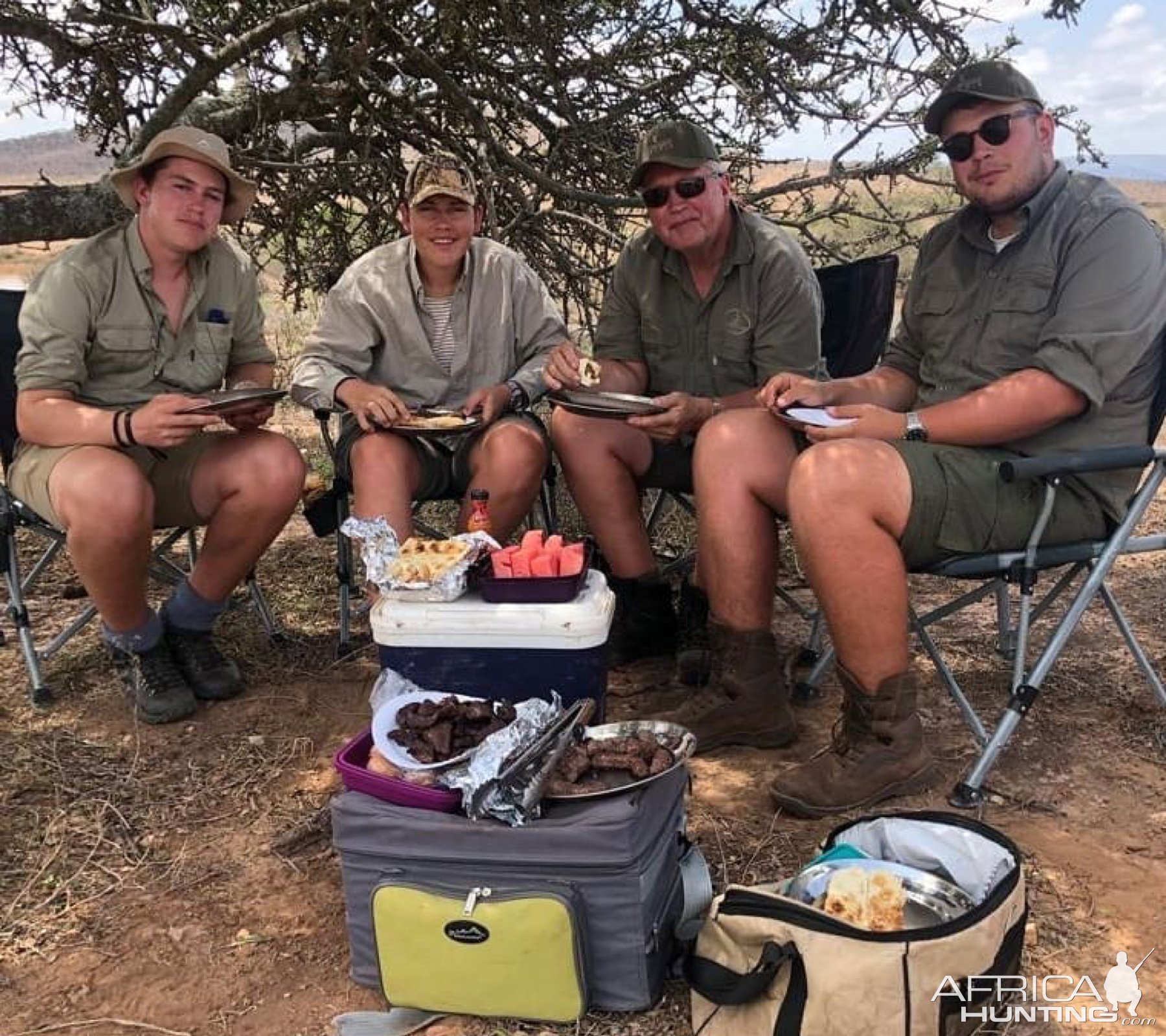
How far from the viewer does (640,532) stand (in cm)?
329

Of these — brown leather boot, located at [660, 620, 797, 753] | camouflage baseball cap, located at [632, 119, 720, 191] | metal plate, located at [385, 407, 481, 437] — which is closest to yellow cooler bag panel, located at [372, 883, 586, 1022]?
brown leather boot, located at [660, 620, 797, 753]

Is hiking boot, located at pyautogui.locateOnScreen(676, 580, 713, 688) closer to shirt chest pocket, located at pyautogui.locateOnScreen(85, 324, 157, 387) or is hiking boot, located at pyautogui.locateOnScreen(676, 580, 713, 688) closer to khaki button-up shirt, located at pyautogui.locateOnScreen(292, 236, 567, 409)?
khaki button-up shirt, located at pyautogui.locateOnScreen(292, 236, 567, 409)

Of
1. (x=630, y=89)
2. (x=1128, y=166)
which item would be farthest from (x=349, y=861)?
(x=1128, y=166)

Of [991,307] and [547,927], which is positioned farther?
[991,307]

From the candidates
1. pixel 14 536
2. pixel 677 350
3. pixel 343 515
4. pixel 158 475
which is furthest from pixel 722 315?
pixel 14 536

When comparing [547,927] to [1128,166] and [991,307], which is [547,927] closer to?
[991,307]

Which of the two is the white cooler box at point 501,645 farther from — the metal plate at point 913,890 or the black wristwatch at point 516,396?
the black wristwatch at point 516,396

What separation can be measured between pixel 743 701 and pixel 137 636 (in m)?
1.72

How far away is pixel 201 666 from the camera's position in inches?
129

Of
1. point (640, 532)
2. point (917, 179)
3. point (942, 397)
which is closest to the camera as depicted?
point (942, 397)

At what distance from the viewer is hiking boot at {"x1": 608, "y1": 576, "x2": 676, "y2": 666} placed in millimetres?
3352

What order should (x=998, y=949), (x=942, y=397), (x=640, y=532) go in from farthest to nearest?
(x=640, y=532) → (x=942, y=397) → (x=998, y=949)

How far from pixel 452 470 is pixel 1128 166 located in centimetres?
309

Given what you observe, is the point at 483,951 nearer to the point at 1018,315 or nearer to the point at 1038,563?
the point at 1038,563
